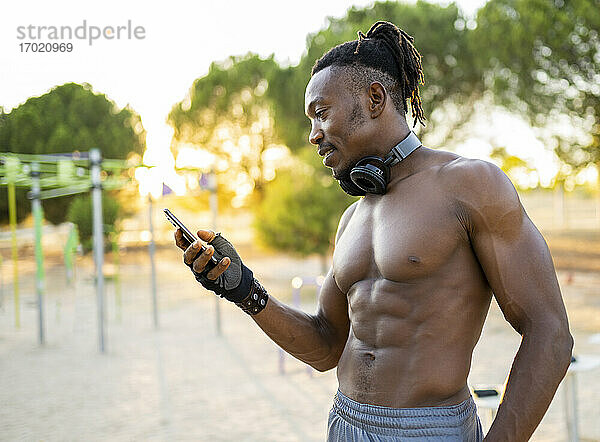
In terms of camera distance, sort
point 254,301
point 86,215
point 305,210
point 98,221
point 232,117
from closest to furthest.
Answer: point 254,301 < point 98,221 < point 305,210 < point 86,215 < point 232,117

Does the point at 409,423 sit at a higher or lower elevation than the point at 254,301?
lower

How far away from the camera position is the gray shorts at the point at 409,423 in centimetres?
117

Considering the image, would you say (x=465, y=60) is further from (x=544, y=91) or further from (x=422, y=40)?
(x=544, y=91)

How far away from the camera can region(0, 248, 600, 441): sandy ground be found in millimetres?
5129

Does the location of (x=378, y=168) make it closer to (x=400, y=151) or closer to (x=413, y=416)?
(x=400, y=151)

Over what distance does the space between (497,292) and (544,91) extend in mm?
13631

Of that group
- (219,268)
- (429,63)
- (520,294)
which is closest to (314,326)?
(219,268)

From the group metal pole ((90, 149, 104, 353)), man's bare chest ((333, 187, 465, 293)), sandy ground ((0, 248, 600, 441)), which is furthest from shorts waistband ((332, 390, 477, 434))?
metal pole ((90, 149, 104, 353))

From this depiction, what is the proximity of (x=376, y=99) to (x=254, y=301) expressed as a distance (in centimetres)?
52

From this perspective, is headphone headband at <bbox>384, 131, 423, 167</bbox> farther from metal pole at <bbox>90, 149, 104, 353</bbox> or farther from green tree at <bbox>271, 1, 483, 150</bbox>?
green tree at <bbox>271, 1, 483, 150</bbox>

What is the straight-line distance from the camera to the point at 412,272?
1185mm

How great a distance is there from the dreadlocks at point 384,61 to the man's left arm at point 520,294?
0.32m

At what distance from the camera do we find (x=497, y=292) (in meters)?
1.15

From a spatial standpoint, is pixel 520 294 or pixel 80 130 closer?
pixel 520 294
